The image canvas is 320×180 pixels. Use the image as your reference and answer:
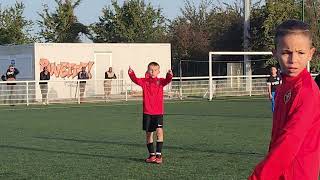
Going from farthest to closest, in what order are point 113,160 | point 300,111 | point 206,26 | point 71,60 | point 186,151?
point 206,26 → point 71,60 → point 186,151 → point 113,160 → point 300,111

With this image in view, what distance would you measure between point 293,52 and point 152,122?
8257 millimetres

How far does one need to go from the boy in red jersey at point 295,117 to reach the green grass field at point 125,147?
5790 millimetres

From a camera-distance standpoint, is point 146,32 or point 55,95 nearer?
point 55,95

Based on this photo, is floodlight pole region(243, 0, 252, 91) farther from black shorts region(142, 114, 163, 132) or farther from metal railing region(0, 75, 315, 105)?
black shorts region(142, 114, 163, 132)

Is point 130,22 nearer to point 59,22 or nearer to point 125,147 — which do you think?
point 59,22

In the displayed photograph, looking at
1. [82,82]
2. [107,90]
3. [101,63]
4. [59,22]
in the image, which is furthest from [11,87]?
[59,22]

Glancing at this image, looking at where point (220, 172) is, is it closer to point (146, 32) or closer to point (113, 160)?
point (113, 160)

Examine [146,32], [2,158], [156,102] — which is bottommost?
[2,158]

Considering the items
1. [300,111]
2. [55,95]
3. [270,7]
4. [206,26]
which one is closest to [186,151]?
[300,111]

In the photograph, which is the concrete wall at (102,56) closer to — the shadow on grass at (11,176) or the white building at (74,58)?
the white building at (74,58)

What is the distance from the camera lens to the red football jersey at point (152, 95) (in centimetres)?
1126

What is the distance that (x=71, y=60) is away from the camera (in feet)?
114

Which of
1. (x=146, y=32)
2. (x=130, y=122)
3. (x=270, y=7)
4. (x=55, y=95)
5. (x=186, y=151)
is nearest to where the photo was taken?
(x=186, y=151)

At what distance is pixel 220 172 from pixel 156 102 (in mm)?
2410
